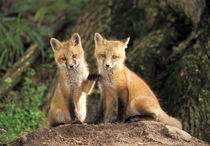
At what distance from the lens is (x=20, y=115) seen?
20.0ft

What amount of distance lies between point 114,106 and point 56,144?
8.98 ft

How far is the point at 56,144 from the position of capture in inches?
151

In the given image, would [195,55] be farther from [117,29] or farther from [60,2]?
[60,2]

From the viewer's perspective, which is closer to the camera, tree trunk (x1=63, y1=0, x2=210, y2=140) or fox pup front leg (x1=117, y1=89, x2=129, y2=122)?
fox pup front leg (x1=117, y1=89, x2=129, y2=122)

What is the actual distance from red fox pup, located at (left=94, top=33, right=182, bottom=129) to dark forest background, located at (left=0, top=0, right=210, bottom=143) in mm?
1062

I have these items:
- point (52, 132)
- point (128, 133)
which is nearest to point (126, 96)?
point (128, 133)

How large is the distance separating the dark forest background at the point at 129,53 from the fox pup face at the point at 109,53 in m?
1.70

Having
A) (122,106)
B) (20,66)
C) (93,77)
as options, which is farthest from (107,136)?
(20,66)

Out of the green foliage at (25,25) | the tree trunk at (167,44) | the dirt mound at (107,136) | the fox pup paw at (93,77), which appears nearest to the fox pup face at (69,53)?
the fox pup paw at (93,77)

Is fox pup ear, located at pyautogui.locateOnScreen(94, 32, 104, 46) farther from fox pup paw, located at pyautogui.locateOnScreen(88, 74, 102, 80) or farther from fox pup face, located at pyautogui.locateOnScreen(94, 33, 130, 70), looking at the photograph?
fox pup paw, located at pyautogui.locateOnScreen(88, 74, 102, 80)

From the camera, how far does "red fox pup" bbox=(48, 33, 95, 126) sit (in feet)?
16.3

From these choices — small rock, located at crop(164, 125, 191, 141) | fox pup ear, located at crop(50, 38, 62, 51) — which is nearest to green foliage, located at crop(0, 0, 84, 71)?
fox pup ear, located at crop(50, 38, 62, 51)

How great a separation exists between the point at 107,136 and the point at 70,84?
1.46 metres

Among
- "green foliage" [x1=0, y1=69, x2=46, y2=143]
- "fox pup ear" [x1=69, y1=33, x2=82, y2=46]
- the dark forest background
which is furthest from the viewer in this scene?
the dark forest background
